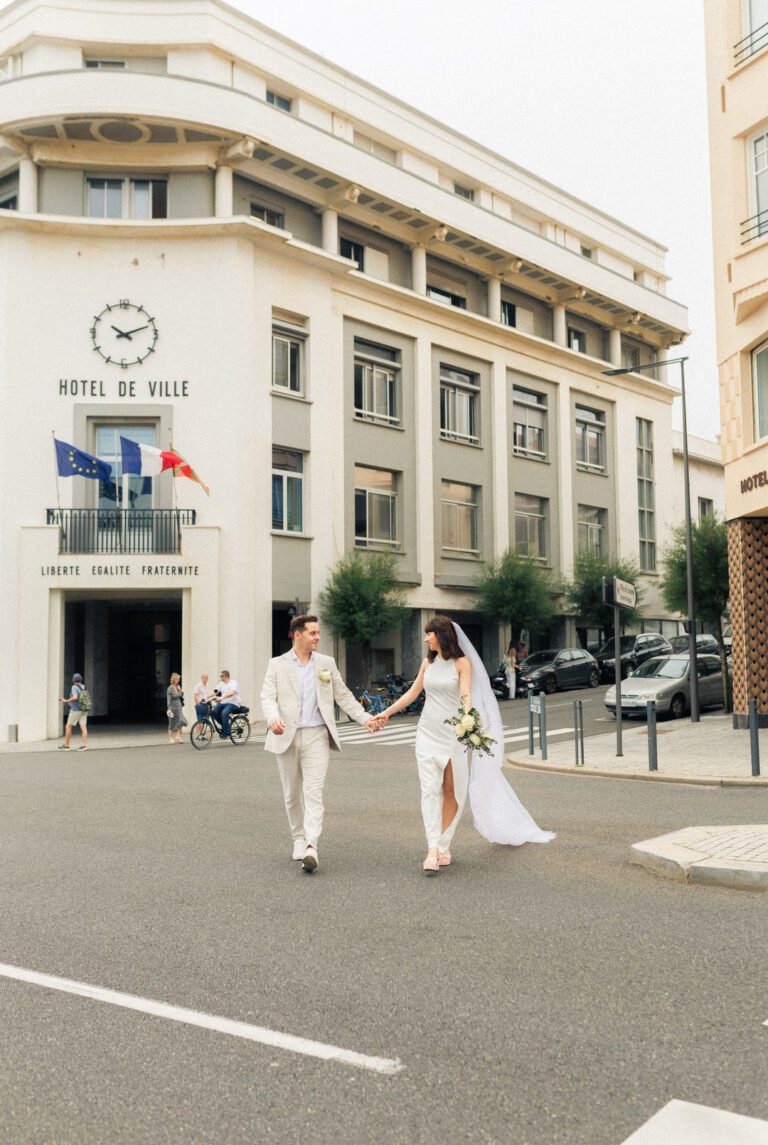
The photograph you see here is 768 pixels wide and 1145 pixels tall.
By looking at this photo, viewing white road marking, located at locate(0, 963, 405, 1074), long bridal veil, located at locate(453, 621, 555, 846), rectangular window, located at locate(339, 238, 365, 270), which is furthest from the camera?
rectangular window, located at locate(339, 238, 365, 270)

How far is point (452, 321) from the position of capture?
1419 inches

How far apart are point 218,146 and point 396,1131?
28.7 metres

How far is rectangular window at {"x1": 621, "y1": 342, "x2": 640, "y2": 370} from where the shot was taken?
4450cm

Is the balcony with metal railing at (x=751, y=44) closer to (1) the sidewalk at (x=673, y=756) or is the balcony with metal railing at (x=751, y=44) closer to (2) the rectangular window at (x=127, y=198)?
(1) the sidewalk at (x=673, y=756)

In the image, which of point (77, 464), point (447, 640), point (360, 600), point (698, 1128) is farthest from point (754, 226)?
point (698, 1128)

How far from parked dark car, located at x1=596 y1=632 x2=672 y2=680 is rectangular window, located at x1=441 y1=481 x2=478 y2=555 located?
5.59 m

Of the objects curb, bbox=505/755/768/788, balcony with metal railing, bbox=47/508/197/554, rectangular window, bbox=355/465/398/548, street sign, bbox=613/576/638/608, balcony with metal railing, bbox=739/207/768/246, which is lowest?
curb, bbox=505/755/768/788

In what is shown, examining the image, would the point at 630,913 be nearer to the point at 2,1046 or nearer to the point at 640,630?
the point at 2,1046

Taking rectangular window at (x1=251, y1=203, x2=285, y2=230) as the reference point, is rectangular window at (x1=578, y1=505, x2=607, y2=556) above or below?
below

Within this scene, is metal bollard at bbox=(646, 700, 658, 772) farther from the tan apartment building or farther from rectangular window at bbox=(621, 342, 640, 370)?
rectangular window at bbox=(621, 342, 640, 370)

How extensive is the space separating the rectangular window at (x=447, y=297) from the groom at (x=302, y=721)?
29.0 meters

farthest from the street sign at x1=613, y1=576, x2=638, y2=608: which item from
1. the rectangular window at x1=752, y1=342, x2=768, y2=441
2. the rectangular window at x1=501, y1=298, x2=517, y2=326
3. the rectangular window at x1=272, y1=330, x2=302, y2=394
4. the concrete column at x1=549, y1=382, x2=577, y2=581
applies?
the rectangular window at x1=501, y1=298, x2=517, y2=326

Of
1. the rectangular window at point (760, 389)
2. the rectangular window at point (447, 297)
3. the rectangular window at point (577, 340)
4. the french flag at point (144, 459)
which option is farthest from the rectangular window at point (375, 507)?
the rectangular window at point (760, 389)

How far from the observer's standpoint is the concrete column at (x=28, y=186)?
28.1 m
